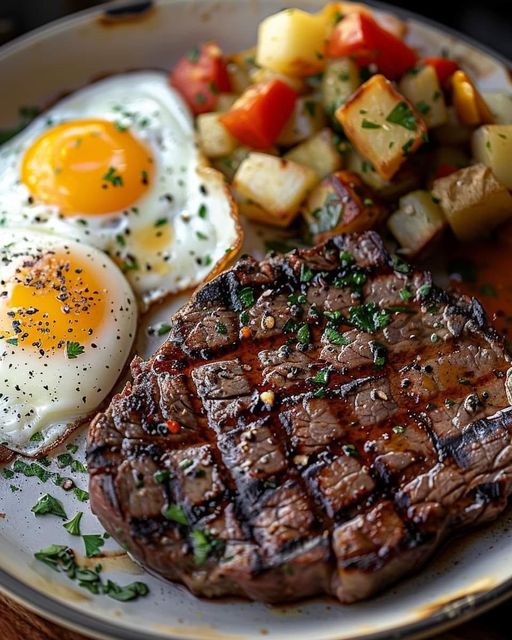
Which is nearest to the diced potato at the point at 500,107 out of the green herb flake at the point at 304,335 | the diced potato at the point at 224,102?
the diced potato at the point at 224,102

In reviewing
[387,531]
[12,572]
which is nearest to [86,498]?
[12,572]

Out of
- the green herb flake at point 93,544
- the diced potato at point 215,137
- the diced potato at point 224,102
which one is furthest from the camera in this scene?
the diced potato at point 224,102

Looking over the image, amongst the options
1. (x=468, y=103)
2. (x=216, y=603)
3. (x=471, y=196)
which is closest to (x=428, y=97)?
(x=468, y=103)

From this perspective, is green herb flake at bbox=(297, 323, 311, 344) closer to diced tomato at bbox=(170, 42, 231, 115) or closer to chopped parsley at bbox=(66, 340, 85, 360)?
chopped parsley at bbox=(66, 340, 85, 360)

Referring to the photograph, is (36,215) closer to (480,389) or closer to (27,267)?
(27,267)

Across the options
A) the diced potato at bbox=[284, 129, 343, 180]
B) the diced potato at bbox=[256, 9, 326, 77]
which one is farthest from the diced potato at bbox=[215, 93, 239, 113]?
the diced potato at bbox=[284, 129, 343, 180]

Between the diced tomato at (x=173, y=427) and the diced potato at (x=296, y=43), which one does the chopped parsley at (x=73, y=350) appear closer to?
the diced tomato at (x=173, y=427)
